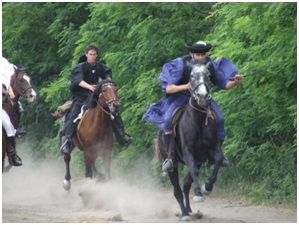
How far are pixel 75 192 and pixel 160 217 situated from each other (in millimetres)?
6322

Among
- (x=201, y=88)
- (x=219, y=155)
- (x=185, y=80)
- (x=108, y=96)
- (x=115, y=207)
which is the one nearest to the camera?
(x=201, y=88)

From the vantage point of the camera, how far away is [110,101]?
1864 centimetres

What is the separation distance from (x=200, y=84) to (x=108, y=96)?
13.6 ft

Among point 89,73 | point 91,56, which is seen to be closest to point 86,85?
point 89,73

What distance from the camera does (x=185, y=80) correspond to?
51.9 ft

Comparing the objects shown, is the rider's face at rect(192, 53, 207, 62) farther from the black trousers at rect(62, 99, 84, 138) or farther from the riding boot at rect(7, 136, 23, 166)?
the black trousers at rect(62, 99, 84, 138)

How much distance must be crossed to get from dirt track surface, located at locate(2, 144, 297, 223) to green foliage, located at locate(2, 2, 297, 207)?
644 mm

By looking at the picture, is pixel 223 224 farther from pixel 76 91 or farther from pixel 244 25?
pixel 76 91

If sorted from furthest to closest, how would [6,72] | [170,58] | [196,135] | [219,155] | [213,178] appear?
[170,58], [6,72], [196,135], [219,155], [213,178]

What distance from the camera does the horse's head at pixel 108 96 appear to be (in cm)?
1858

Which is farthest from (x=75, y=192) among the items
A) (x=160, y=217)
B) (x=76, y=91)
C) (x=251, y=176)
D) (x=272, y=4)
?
(x=272, y=4)

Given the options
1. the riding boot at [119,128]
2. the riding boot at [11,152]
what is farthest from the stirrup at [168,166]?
the riding boot at [119,128]

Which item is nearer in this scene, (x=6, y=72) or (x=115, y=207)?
(x=115, y=207)

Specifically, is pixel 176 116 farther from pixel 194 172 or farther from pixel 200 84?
pixel 200 84
